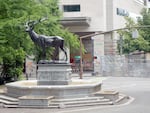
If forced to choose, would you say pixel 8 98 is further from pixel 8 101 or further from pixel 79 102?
pixel 79 102

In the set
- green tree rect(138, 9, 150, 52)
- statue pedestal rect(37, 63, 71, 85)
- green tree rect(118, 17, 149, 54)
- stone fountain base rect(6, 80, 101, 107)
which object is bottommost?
stone fountain base rect(6, 80, 101, 107)

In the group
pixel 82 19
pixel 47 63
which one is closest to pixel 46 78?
pixel 47 63

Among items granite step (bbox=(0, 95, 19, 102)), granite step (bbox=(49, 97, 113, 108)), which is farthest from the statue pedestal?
granite step (bbox=(49, 97, 113, 108))

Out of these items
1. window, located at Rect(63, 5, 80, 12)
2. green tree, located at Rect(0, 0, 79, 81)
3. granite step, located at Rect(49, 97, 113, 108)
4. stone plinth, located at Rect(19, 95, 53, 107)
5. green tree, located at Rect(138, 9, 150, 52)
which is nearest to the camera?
stone plinth, located at Rect(19, 95, 53, 107)

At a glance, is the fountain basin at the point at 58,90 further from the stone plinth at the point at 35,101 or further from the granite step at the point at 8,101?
the stone plinth at the point at 35,101

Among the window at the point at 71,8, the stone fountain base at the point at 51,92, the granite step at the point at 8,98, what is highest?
the window at the point at 71,8

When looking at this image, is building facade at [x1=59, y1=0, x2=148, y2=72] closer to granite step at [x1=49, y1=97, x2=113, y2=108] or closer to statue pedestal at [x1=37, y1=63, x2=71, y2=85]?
statue pedestal at [x1=37, y1=63, x2=71, y2=85]

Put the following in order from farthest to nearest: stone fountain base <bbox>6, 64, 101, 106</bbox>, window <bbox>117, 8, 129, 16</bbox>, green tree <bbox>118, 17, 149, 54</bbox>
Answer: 1. window <bbox>117, 8, 129, 16</bbox>
2. green tree <bbox>118, 17, 149, 54</bbox>
3. stone fountain base <bbox>6, 64, 101, 106</bbox>

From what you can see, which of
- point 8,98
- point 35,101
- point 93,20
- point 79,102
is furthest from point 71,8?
point 35,101

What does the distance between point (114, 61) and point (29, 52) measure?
19420 millimetres

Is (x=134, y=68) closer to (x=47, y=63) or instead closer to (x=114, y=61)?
(x=114, y=61)

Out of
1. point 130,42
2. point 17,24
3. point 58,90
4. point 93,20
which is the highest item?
point 93,20

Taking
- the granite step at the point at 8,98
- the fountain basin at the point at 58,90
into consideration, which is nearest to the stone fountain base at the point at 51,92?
the fountain basin at the point at 58,90

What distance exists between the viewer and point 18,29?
3472 centimetres
